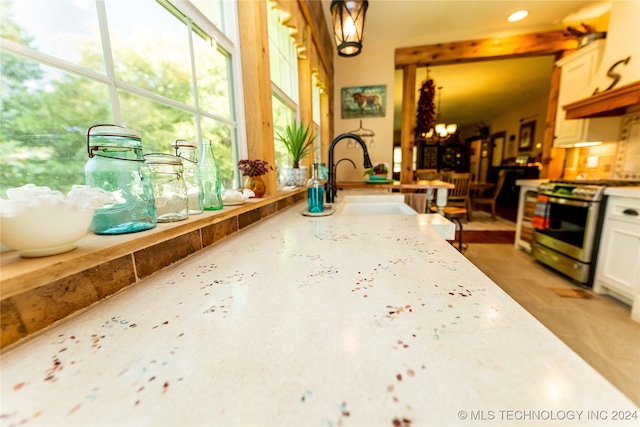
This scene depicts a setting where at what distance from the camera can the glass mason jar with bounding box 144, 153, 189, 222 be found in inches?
26.7

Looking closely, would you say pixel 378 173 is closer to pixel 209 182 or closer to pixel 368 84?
pixel 368 84

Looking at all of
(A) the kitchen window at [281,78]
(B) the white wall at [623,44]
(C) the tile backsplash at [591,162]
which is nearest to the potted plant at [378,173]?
(A) the kitchen window at [281,78]

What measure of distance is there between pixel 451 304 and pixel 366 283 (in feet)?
0.47

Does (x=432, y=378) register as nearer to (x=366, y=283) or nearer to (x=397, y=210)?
(x=366, y=283)

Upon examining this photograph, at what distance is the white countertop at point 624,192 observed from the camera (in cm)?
171

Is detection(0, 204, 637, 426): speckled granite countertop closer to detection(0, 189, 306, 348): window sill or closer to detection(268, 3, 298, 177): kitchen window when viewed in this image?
detection(0, 189, 306, 348): window sill

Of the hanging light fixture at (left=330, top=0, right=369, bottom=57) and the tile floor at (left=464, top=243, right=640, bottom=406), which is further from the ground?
the hanging light fixture at (left=330, top=0, right=369, bottom=57)

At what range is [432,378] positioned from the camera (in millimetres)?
256

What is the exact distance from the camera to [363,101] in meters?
3.65

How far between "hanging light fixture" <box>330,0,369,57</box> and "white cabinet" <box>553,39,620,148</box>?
8.81 feet

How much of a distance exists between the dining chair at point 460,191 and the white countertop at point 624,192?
2452mm

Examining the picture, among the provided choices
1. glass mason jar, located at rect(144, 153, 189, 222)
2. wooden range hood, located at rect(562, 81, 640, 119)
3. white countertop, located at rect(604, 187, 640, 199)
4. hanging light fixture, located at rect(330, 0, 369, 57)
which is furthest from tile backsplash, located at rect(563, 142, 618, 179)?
glass mason jar, located at rect(144, 153, 189, 222)

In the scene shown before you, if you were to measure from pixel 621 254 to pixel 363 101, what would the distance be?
3.13 m

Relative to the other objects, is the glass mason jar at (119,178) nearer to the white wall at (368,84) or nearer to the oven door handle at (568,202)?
the oven door handle at (568,202)
